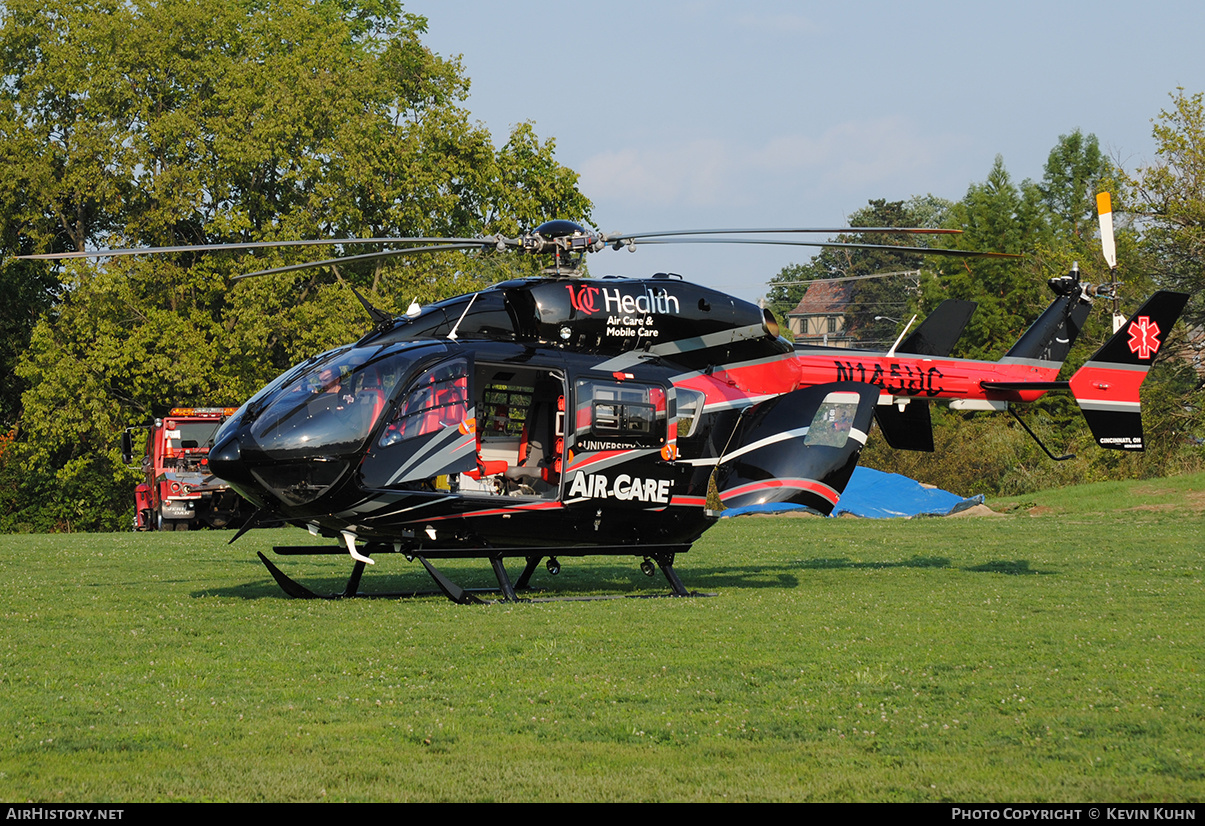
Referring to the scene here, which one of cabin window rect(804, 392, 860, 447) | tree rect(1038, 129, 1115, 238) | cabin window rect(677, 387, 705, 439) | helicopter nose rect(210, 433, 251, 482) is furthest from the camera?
tree rect(1038, 129, 1115, 238)

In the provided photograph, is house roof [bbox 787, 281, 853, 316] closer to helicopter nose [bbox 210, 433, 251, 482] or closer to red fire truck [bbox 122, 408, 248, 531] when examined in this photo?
red fire truck [bbox 122, 408, 248, 531]

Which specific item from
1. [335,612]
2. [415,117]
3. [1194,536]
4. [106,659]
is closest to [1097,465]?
[1194,536]

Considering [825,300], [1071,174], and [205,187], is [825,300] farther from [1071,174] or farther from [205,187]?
[205,187]

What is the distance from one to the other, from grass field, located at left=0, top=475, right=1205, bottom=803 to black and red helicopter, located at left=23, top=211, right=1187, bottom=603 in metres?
0.96

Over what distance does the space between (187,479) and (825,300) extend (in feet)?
244

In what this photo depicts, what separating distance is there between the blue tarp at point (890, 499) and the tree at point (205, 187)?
16138 millimetres

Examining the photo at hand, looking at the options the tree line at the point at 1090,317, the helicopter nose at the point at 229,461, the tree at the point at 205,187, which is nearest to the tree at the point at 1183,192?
the tree line at the point at 1090,317

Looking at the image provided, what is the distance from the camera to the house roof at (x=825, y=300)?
3814 inches

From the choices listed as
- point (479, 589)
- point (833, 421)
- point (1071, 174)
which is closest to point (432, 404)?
point (479, 589)

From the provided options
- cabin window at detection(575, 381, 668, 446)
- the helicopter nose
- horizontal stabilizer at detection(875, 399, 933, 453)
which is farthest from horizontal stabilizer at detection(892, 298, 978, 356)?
the helicopter nose

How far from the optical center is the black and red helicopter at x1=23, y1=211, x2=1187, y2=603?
1291 centimetres

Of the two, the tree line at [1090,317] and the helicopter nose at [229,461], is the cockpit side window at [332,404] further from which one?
the tree line at [1090,317]

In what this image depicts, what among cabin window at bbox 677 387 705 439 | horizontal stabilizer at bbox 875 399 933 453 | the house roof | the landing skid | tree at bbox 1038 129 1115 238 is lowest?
the landing skid

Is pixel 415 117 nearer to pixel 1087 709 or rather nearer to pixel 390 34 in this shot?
pixel 390 34
